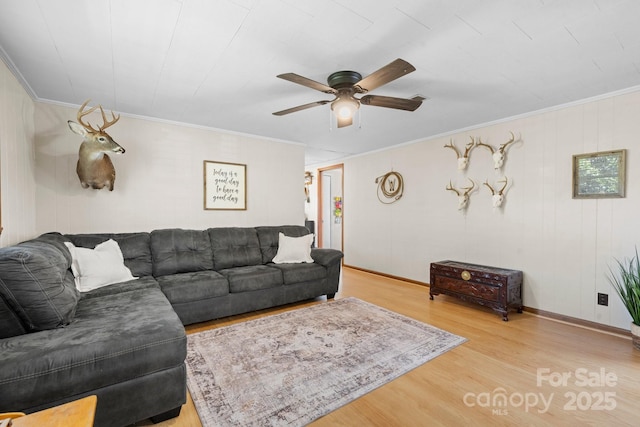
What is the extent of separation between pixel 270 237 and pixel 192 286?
140cm

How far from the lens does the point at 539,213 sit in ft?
11.0

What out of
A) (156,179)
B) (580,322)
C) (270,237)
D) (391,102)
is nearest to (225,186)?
(156,179)

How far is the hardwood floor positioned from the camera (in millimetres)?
1686

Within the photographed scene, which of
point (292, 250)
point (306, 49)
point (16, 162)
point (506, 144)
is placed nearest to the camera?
point (306, 49)

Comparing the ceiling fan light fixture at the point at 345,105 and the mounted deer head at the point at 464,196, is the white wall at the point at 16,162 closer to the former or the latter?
the ceiling fan light fixture at the point at 345,105

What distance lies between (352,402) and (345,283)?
2.96 m

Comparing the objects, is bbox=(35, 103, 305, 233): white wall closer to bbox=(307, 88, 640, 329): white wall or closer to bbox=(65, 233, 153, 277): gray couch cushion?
bbox=(65, 233, 153, 277): gray couch cushion

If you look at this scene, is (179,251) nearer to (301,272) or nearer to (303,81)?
(301,272)

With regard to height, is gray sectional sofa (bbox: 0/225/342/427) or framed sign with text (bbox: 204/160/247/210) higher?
framed sign with text (bbox: 204/160/247/210)

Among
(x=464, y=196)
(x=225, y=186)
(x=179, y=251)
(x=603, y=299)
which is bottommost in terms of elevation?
(x=603, y=299)

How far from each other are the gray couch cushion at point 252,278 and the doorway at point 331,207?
2.99 meters

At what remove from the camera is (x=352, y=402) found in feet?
5.96

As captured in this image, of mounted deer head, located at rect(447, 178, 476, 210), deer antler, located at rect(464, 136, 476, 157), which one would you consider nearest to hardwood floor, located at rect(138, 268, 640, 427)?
mounted deer head, located at rect(447, 178, 476, 210)

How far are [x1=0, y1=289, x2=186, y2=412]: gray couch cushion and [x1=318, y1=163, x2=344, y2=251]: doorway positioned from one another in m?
4.75
